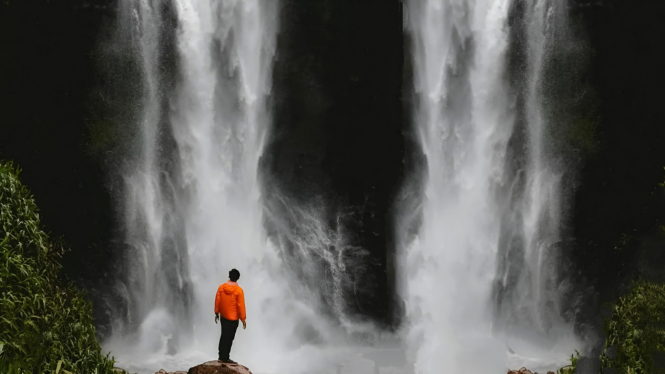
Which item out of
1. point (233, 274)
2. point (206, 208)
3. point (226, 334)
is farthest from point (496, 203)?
point (226, 334)

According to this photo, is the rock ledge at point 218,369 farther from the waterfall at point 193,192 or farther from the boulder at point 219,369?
the waterfall at point 193,192

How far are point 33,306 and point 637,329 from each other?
997 centimetres

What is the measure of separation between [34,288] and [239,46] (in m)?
6.59

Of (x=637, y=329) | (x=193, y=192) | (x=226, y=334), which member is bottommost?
(x=226, y=334)

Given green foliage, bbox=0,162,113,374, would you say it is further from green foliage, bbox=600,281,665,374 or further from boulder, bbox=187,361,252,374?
green foliage, bbox=600,281,665,374

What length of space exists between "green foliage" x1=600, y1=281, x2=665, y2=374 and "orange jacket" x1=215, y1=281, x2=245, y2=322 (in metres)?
6.40

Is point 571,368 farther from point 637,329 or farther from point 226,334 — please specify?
point 226,334

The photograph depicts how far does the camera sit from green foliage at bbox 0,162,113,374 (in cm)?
1241

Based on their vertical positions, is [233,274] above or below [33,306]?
above

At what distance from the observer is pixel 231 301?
1198 cm

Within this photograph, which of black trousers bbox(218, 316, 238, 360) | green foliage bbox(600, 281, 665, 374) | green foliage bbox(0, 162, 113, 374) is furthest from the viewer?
green foliage bbox(600, 281, 665, 374)

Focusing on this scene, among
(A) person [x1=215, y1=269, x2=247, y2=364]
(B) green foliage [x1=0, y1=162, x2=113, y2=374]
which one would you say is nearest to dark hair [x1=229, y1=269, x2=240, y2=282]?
(A) person [x1=215, y1=269, x2=247, y2=364]

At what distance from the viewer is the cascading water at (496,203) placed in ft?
53.7

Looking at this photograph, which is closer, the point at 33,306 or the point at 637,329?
the point at 33,306
